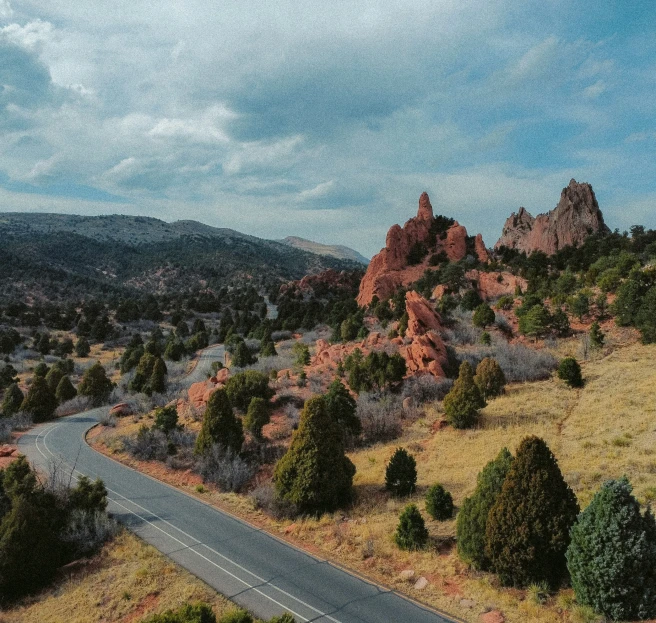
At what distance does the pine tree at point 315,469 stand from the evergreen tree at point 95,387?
27.5 m

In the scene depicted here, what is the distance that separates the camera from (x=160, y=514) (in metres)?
17.6

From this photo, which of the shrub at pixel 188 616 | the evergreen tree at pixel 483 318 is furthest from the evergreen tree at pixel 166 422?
the evergreen tree at pixel 483 318

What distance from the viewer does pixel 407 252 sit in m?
75.1

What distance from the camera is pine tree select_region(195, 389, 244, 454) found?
21.8 metres

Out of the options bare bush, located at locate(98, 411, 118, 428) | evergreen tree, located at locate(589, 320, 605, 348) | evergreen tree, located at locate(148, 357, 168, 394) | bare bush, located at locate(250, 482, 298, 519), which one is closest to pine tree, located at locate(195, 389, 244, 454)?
bare bush, located at locate(250, 482, 298, 519)

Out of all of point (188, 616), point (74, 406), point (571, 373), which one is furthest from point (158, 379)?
point (188, 616)

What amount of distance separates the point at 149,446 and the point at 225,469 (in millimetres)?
6314

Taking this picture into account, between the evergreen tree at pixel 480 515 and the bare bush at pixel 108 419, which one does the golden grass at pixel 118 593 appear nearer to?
the evergreen tree at pixel 480 515

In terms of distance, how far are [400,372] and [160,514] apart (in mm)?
16305

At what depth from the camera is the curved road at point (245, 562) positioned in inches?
455

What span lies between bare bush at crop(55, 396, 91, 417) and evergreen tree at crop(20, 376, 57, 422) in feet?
6.92

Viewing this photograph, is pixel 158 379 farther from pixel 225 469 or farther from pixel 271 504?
pixel 271 504

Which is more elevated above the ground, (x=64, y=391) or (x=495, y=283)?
(x=495, y=283)

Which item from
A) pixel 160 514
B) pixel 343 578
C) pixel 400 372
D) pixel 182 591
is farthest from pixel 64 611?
pixel 400 372
